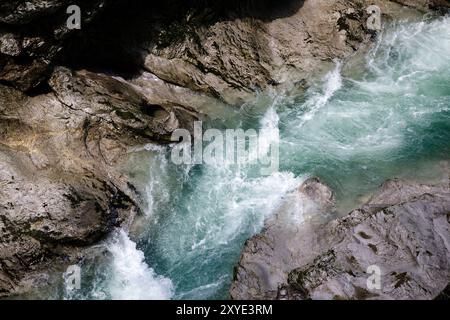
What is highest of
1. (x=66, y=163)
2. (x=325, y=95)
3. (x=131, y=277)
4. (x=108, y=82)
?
(x=108, y=82)

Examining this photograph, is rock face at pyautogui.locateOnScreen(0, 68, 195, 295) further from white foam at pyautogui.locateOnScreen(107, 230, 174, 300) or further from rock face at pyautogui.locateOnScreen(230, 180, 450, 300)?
rock face at pyautogui.locateOnScreen(230, 180, 450, 300)

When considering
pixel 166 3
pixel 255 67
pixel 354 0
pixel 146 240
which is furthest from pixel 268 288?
pixel 354 0

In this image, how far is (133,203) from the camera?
12.7 meters

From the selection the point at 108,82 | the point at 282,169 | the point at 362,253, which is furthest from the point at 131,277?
the point at 108,82

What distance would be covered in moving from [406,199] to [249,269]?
409 centimetres

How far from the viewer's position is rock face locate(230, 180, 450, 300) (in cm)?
972

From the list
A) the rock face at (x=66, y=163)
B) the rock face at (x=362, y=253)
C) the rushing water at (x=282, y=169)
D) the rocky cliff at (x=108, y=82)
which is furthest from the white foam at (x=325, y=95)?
the rock face at (x=66, y=163)

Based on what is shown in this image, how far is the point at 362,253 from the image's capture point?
1028 cm

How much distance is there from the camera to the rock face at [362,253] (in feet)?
31.9

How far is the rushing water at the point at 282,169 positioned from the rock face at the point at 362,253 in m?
0.81

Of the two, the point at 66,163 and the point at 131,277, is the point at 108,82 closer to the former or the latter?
the point at 66,163

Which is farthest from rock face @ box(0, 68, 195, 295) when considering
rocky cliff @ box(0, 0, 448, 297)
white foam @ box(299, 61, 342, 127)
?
white foam @ box(299, 61, 342, 127)

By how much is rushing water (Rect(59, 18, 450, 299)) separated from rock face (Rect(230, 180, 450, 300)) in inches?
32.0

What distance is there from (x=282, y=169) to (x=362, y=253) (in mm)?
3833
